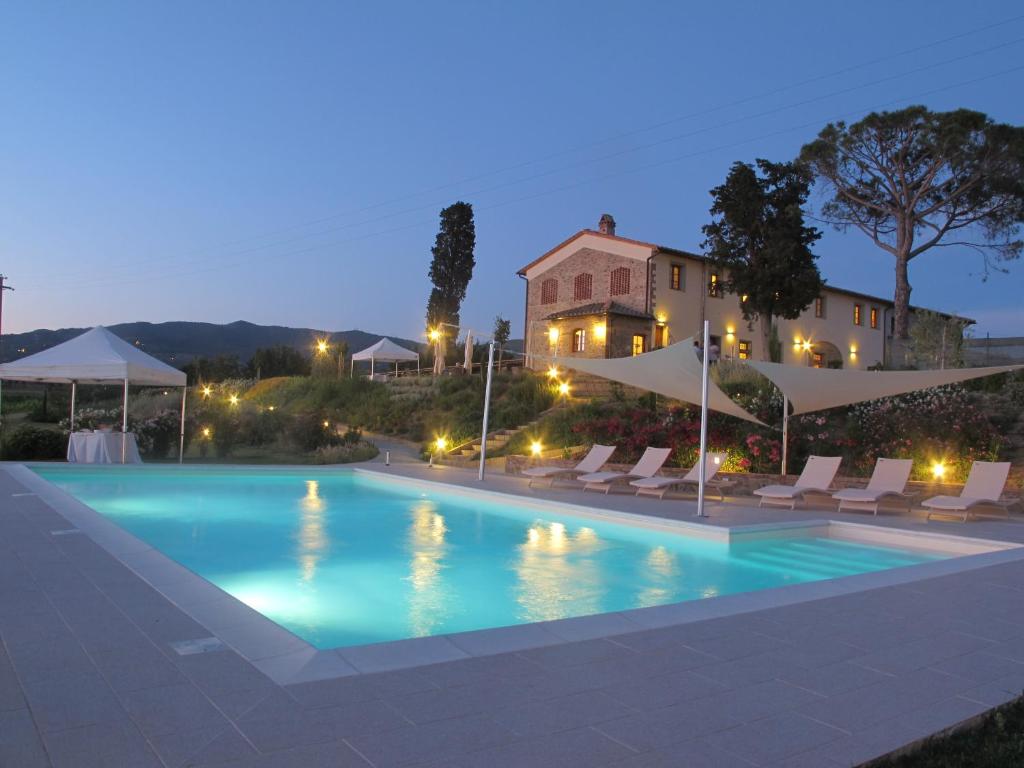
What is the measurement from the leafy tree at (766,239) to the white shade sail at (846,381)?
1139 centimetres

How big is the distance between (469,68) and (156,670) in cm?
2336

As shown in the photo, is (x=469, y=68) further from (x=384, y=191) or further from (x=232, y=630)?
(x=232, y=630)

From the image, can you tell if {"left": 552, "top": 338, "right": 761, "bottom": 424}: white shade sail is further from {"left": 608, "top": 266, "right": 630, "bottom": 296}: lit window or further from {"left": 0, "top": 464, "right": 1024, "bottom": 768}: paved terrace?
{"left": 608, "top": 266, "right": 630, "bottom": 296}: lit window

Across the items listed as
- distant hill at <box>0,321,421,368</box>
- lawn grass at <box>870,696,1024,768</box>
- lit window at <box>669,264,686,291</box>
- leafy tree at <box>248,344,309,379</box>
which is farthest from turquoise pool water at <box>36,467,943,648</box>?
distant hill at <box>0,321,421,368</box>

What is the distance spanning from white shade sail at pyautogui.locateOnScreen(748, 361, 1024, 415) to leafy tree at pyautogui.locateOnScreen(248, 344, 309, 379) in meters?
38.8

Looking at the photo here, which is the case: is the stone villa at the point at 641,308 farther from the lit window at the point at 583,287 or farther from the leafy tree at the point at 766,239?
the leafy tree at the point at 766,239

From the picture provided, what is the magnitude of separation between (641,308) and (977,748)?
23.0 metres

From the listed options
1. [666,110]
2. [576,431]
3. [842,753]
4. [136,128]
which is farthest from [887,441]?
[136,128]

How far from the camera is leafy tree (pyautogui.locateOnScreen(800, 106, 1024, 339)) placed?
21500mm

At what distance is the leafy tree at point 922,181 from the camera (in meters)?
21.5

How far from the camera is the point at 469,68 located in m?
23.8

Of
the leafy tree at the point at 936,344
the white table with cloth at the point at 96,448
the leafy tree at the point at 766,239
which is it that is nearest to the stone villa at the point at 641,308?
the leafy tree at the point at 766,239

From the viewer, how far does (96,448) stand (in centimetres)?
1359

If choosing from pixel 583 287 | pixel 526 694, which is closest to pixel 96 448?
pixel 526 694
